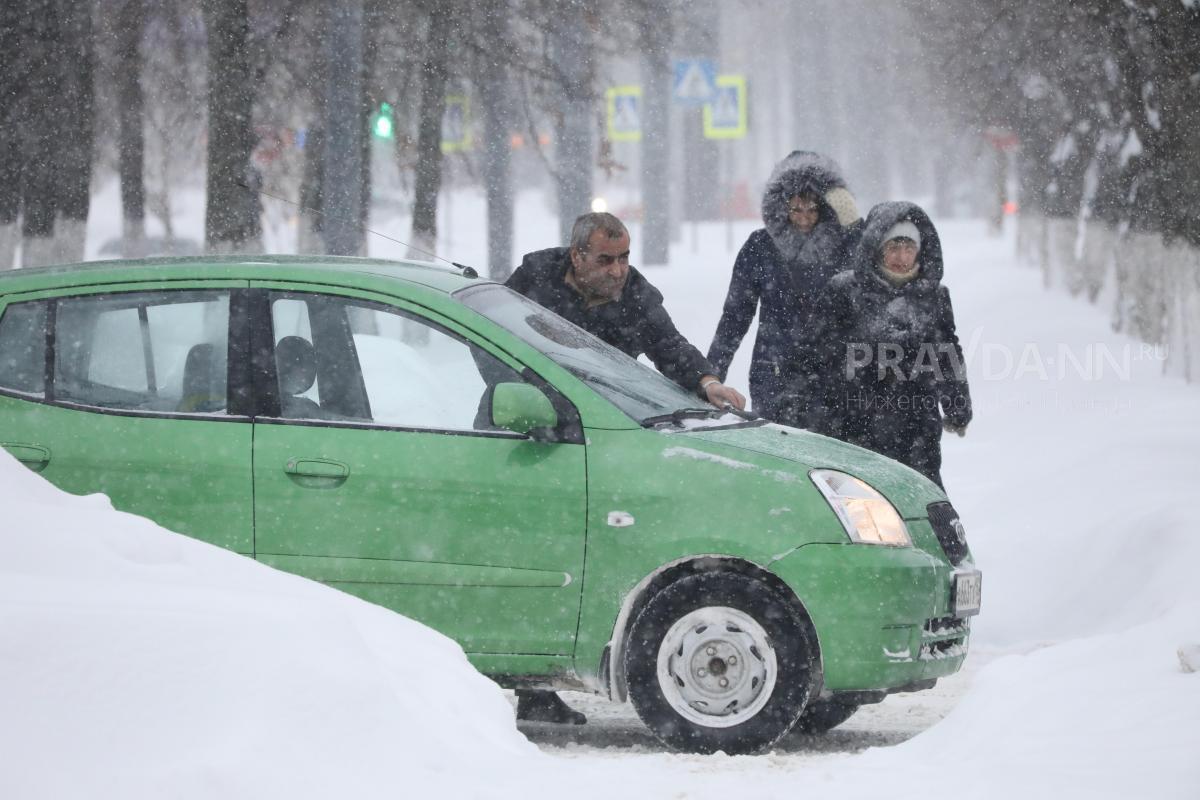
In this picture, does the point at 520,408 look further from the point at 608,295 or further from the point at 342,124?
the point at 342,124

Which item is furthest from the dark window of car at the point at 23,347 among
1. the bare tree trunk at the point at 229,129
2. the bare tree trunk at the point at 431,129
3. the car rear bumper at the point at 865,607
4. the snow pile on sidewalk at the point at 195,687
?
the bare tree trunk at the point at 431,129

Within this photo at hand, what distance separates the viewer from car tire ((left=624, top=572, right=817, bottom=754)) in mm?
6027

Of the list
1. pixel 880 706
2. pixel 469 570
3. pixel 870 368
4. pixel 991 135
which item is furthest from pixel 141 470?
pixel 991 135

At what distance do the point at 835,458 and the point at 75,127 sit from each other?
14.9m

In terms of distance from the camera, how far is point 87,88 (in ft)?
66.2

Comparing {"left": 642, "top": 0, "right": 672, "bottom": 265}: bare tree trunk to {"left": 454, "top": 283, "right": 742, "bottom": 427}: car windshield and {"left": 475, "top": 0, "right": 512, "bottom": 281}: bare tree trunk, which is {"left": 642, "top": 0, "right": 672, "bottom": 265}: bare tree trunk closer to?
{"left": 475, "top": 0, "right": 512, "bottom": 281}: bare tree trunk

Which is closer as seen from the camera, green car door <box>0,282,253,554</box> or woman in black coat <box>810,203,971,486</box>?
green car door <box>0,282,253,554</box>

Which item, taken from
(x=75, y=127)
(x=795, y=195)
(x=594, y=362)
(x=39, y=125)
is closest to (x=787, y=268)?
(x=795, y=195)

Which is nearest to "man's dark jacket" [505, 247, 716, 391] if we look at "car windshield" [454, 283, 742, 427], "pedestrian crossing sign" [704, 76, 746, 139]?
"car windshield" [454, 283, 742, 427]

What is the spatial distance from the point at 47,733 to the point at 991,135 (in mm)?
40091

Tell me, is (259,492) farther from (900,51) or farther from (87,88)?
(900,51)

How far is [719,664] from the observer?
6109mm

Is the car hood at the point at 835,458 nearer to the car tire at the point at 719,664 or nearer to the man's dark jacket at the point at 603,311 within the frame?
the car tire at the point at 719,664

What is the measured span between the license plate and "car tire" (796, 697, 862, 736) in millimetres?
476
